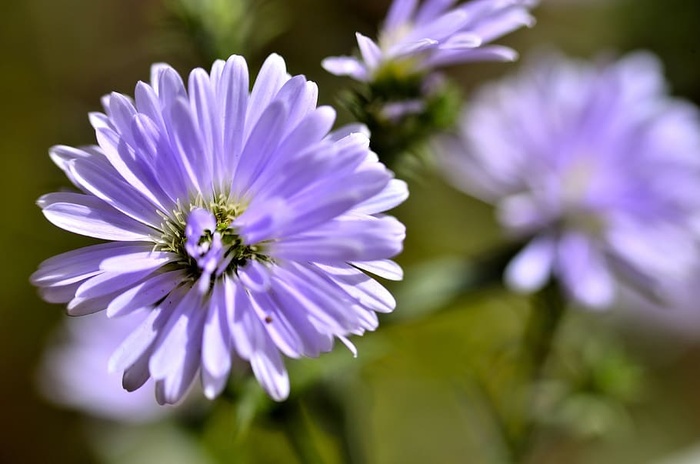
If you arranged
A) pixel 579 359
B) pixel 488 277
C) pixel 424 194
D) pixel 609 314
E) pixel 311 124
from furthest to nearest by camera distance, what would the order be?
pixel 424 194
pixel 609 314
pixel 579 359
pixel 488 277
pixel 311 124

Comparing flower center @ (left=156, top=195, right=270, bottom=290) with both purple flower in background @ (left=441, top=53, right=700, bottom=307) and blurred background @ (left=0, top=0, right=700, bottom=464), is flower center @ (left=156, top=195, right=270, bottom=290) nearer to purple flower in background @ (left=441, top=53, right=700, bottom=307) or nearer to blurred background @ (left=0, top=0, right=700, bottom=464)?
purple flower in background @ (left=441, top=53, right=700, bottom=307)

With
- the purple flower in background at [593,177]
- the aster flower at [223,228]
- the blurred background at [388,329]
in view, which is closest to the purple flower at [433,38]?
the aster flower at [223,228]

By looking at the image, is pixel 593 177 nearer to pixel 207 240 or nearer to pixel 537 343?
pixel 537 343

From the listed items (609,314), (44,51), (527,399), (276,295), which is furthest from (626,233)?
(44,51)

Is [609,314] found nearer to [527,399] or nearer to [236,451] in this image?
[527,399]

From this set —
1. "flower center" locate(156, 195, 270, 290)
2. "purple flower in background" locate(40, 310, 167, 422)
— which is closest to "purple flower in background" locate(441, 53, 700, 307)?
"flower center" locate(156, 195, 270, 290)

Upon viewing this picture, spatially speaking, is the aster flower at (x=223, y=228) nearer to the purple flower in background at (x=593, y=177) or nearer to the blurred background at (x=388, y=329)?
the purple flower in background at (x=593, y=177)

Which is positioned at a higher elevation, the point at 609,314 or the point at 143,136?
the point at 143,136
